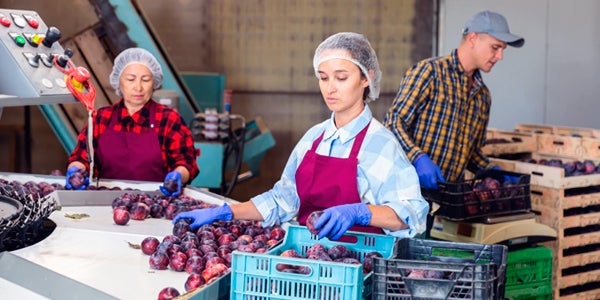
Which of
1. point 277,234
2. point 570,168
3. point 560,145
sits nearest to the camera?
point 277,234

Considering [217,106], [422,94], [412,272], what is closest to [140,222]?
[412,272]

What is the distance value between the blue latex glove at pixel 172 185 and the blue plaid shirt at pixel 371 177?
72 cm

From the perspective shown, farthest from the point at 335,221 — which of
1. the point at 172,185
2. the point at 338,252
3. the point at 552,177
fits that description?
the point at 552,177

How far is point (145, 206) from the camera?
337cm

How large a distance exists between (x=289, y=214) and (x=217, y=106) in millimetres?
4722

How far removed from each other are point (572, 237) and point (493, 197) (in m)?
0.76

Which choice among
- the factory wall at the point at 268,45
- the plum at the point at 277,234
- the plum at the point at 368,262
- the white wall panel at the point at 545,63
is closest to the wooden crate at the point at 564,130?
the white wall panel at the point at 545,63

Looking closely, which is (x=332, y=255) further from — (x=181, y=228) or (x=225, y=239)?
(x=181, y=228)

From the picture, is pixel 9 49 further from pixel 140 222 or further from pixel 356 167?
pixel 356 167

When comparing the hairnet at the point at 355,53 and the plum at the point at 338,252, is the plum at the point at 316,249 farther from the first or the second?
the hairnet at the point at 355,53

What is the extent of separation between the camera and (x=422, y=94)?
4484mm

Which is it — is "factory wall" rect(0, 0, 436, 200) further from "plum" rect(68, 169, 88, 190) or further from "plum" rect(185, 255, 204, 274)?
"plum" rect(185, 255, 204, 274)

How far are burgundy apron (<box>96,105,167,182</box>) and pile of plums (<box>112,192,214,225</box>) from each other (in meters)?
0.73

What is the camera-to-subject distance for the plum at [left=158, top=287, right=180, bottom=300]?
2223 millimetres
